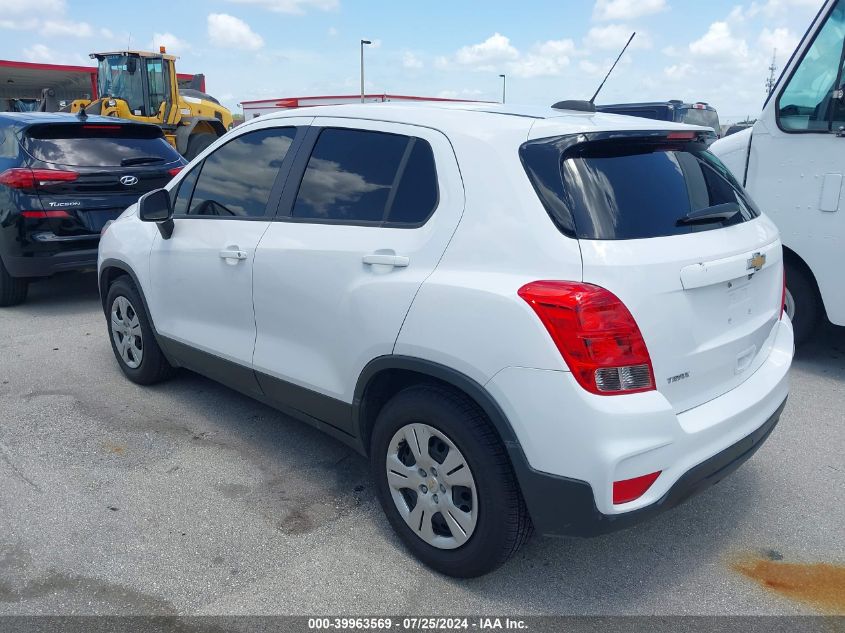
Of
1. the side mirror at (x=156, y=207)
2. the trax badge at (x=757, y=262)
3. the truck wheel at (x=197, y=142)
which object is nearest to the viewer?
the trax badge at (x=757, y=262)

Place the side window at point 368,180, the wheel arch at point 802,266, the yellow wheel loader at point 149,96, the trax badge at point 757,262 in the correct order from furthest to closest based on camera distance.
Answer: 1. the yellow wheel loader at point 149,96
2. the wheel arch at point 802,266
3. the side window at point 368,180
4. the trax badge at point 757,262

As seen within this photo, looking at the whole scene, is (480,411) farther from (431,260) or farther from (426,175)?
(426,175)

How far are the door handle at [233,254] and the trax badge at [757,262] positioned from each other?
90.4 inches

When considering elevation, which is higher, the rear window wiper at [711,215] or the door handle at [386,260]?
the rear window wiper at [711,215]

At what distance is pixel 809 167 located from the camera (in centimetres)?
495

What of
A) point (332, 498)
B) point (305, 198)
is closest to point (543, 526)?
point (332, 498)

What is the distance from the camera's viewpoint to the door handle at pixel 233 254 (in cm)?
361

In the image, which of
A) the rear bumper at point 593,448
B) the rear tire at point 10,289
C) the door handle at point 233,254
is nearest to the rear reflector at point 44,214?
the rear tire at point 10,289

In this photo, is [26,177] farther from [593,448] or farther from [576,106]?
[593,448]

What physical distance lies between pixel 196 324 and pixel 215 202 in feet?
2.28

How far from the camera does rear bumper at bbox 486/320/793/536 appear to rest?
232cm

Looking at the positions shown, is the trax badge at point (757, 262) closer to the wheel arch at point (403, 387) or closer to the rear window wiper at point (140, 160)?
the wheel arch at point (403, 387)

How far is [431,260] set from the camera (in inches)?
108

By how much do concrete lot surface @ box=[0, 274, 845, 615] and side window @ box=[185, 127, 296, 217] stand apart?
1322mm
